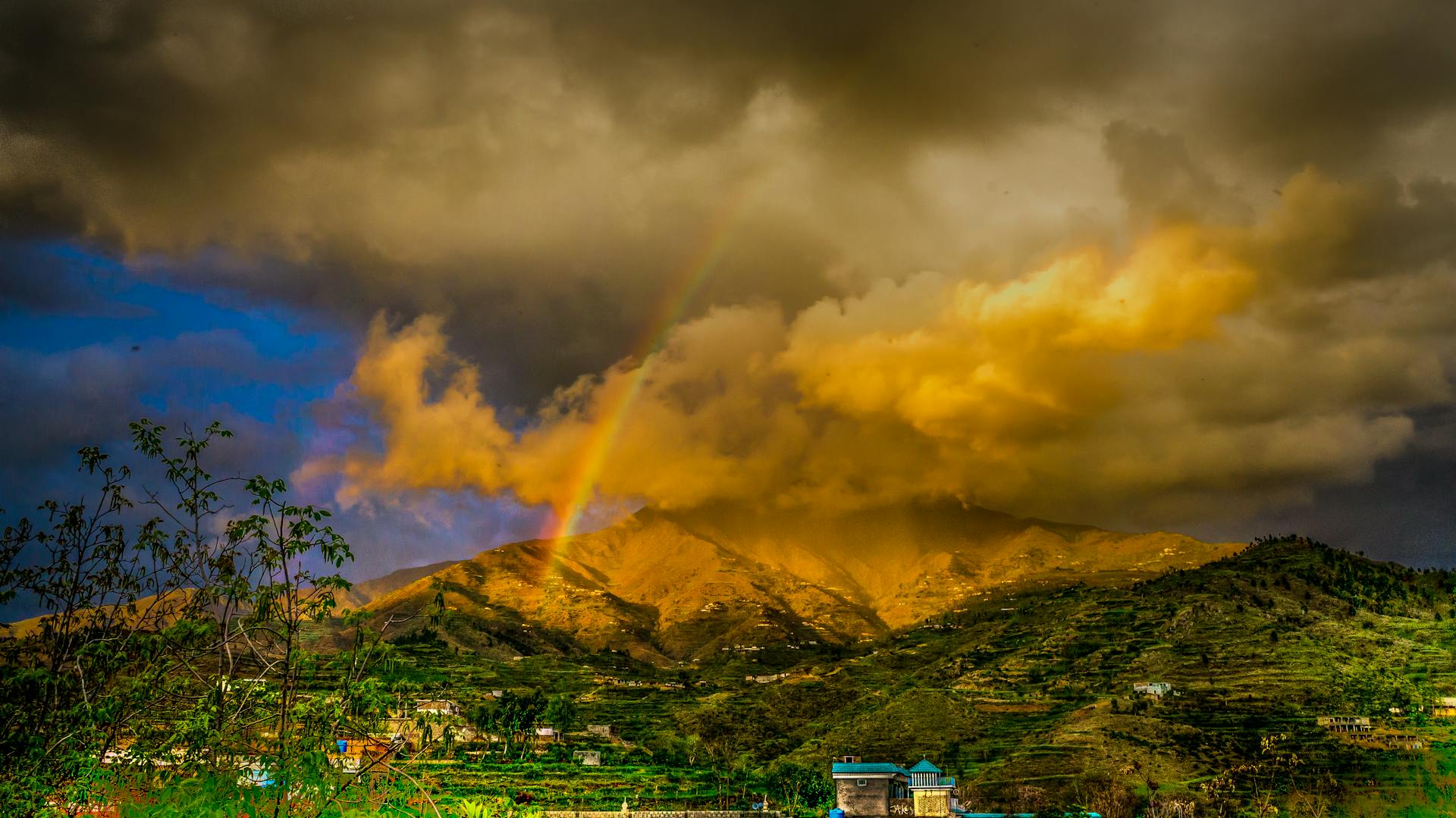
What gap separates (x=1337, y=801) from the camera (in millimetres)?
72875

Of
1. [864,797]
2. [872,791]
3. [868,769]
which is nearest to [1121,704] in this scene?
[868,769]

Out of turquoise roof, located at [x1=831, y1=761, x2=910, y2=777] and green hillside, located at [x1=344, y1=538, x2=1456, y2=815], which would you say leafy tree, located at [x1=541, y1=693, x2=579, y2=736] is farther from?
turquoise roof, located at [x1=831, y1=761, x2=910, y2=777]

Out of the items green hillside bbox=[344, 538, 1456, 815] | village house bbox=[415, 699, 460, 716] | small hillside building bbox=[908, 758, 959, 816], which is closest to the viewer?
village house bbox=[415, 699, 460, 716]

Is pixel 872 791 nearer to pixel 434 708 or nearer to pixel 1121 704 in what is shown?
pixel 1121 704

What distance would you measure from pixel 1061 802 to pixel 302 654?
8729 centimetres

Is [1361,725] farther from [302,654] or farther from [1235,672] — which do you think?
[302,654]

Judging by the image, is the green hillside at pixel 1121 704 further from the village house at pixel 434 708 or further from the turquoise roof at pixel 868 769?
the village house at pixel 434 708

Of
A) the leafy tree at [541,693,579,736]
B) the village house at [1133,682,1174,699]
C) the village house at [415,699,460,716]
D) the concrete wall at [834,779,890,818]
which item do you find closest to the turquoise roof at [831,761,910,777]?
the concrete wall at [834,779,890,818]

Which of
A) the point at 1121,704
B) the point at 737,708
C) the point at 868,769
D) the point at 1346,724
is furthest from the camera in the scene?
the point at 737,708

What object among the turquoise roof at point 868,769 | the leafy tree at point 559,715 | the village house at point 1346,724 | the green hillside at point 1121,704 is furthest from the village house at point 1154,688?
the leafy tree at point 559,715

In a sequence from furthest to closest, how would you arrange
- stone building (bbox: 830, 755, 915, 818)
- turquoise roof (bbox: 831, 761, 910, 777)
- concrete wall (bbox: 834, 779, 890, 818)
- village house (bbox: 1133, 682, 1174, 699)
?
village house (bbox: 1133, 682, 1174, 699) < turquoise roof (bbox: 831, 761, 910, 777) < stone building (bbox: 830, 755, 915, 818) < concrete wall (bbox: 834, 779, 890, 818)

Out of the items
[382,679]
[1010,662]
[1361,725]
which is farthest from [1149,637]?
[382,679]

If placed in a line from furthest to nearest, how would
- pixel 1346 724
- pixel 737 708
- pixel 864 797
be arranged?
1. pixel 737 708
2. pixel 1346 724
3. pixel 864 797

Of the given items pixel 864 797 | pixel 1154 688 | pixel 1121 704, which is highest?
pixel 1154 688
